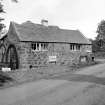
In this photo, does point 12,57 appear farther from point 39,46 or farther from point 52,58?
point 52,58

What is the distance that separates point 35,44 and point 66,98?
2006cm

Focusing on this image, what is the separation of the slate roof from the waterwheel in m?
3.57

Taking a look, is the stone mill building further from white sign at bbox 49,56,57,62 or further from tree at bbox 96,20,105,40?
tree at bbox 96,20,105,40

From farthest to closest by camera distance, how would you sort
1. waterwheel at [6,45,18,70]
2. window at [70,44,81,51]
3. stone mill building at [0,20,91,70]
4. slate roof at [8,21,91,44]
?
window at [70,44,81,51] → waterwheel at [6,45,18,70] → slate roof at [8,21,91,44] → stone mill building at [0,20,91,70]

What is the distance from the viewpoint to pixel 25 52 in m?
27.0

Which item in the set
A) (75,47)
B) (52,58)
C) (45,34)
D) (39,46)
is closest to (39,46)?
(39,46)

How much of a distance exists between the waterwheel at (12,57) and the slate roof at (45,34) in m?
3.57

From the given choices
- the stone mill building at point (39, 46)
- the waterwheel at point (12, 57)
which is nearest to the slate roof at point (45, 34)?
the stone mill building at point (39, 46)

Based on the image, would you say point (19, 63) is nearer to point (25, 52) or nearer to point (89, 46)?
point (25, 52)

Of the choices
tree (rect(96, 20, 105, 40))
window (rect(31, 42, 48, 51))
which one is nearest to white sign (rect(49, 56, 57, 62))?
window (rect(31, 42, 48, 51))

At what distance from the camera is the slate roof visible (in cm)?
2870

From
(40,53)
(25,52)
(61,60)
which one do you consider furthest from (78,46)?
(25,52)

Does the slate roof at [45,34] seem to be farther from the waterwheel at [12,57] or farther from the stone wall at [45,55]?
the waterwheel at [12,57]

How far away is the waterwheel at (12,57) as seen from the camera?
95.0 feet
